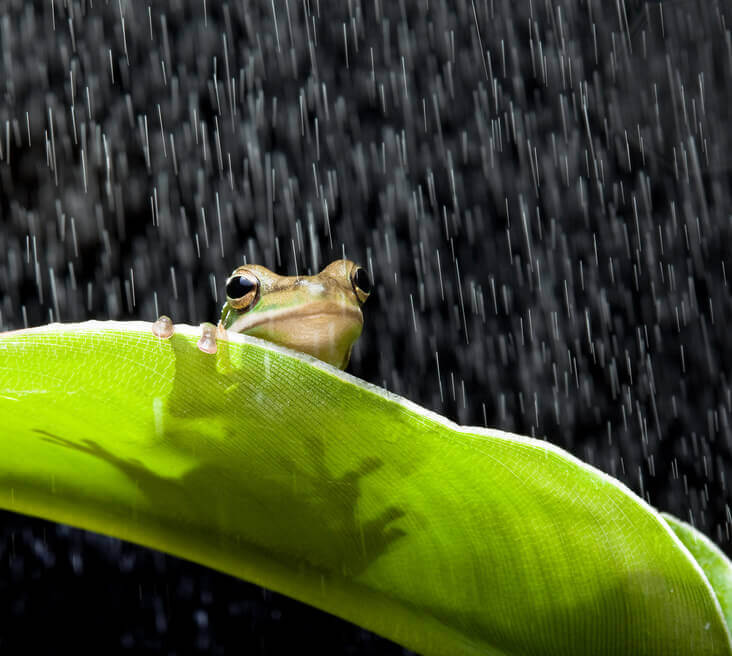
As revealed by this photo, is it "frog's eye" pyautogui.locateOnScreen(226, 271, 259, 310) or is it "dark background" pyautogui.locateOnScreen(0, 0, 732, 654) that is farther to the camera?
"dark background" pyautogui.locateOnScreen(0, 0, 732, 654)

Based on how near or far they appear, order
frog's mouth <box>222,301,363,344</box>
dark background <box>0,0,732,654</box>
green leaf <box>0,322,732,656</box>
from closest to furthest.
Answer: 1. green leaf <box>0,322,732,656</box>
2. frog's mouth <box>222,301,363,344</box>
3. dark background <box>0,0,732,654</box>

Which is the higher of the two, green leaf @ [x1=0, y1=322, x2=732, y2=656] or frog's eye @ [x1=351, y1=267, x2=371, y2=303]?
green leaf @ [x1=0, y1=322, x2=732, y2=656]

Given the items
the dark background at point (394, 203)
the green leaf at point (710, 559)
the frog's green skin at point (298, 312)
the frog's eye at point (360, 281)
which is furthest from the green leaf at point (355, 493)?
the dark background at point (394, 203)

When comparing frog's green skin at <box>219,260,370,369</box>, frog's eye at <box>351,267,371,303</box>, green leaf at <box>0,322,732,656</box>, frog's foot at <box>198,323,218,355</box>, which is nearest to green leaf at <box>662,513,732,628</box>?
green leaf at <box>0,322,732,656</box>

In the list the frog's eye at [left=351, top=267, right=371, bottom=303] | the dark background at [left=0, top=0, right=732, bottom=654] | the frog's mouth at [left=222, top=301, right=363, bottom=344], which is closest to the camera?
the frog's mouth at [left=222, top=301, right=363, bottom=344]

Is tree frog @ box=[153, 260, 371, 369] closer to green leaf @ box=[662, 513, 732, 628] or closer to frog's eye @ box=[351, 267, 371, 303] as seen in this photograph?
frog's eye @ box=[351, 267, 371, 303]

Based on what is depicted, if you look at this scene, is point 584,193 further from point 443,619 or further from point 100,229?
point 443,619

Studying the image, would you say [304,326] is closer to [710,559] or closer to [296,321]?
[296,321]

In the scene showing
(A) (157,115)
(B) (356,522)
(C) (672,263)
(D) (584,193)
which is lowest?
(C) (672,263)

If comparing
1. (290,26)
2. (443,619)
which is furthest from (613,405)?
(443,619)
